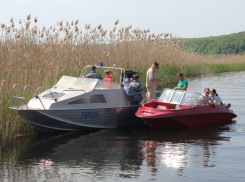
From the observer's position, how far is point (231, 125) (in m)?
14.2

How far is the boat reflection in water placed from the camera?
8686 mm

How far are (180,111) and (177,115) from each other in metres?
0.14

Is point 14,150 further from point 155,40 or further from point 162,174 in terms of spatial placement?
point 155,40

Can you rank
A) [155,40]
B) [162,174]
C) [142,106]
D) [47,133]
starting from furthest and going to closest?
[155,40] → [142,106] → [47,133] → [162,174]

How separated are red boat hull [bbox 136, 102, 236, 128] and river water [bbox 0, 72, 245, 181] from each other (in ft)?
0.83

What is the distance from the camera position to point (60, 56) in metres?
17.0

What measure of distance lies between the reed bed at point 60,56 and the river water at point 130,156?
3.91ft

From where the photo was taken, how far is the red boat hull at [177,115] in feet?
43.0

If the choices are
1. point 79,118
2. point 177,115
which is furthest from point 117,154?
point 177,115

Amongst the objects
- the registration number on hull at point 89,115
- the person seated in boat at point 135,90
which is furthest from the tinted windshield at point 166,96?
the registration number on hull at point 89,115

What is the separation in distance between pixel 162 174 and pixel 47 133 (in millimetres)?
4950

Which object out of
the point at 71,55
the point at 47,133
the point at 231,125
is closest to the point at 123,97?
the point at 47,133

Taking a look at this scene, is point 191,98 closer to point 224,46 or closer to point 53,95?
point 53,95

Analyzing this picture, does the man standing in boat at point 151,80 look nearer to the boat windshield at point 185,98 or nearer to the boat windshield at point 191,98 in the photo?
A: the boat windshield at point 185,98
